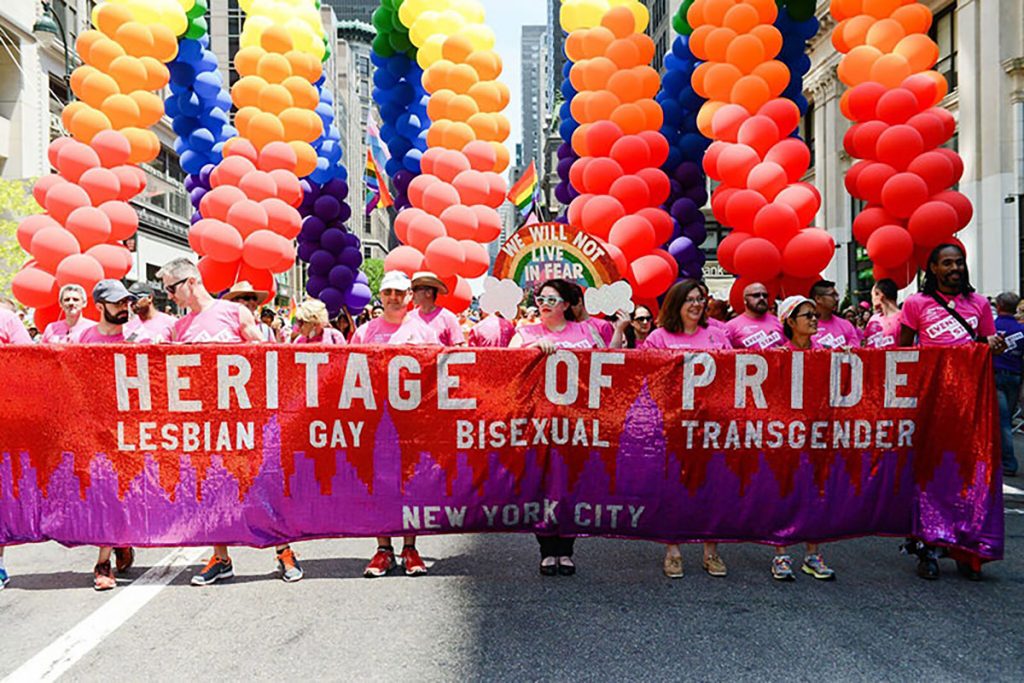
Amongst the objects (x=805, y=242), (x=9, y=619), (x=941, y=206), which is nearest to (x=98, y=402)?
(x=9, y=619)

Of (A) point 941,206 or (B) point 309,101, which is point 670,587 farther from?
(B) point 309,101

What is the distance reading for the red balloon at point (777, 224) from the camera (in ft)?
Answer: 29.8

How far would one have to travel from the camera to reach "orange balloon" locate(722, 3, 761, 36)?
9.59m

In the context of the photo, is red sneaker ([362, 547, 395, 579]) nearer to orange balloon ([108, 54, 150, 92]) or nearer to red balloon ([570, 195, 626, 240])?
red balloon ([570, 195, 626, 240])

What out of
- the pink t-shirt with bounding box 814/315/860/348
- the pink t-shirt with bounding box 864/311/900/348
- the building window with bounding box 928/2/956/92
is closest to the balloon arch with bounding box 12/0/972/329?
A: the pink t-shirt with bounding box 864/311/900/348

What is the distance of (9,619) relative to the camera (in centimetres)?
462

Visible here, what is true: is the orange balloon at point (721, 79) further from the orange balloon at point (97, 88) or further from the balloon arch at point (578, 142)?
the orange balloon at point (97, 88)

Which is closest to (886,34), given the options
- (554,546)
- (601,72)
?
(601,72)

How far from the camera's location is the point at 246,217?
1084 centimetres

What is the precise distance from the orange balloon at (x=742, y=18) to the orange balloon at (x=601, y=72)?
1.42 m

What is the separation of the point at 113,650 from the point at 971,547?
4.59 m

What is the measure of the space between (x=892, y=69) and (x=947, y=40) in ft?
52.8

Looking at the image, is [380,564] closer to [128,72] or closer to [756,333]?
[756,333]

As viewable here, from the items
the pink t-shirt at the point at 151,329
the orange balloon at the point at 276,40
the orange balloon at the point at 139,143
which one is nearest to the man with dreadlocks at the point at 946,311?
the pink t-shirt at the point at 151,329
